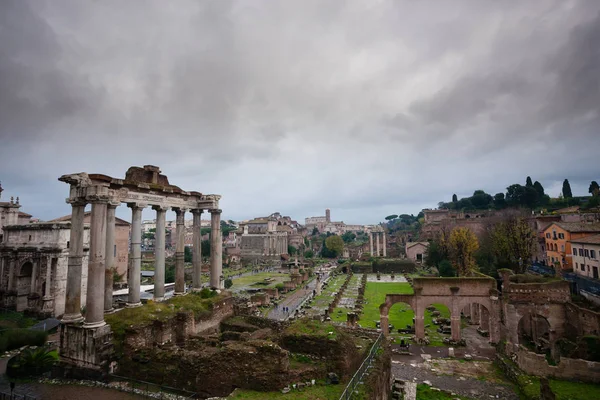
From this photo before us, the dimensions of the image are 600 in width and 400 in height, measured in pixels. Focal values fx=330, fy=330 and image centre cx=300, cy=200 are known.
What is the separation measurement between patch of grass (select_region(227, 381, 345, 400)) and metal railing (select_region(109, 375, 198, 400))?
225 centimetres

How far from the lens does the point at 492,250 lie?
43406 millimetres

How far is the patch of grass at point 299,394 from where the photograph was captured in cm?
985

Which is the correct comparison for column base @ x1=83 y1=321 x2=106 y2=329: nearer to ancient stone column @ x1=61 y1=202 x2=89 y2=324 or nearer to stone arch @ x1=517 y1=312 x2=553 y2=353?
ancient stone column @ x1=61 y1=202 x2=89 y2=324

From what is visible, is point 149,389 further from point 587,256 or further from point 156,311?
point 587,256

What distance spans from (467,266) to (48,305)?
1731 inches

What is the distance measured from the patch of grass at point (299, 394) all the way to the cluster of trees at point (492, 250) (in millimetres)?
30972

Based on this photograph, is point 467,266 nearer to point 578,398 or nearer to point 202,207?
point 578,398

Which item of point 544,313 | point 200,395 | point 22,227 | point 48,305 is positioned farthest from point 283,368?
point 22,227

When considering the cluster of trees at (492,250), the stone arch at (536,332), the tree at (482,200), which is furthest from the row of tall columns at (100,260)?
the tree at (482,200)

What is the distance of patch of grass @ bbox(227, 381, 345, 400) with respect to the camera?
9.85 meters

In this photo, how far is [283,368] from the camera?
10641mm

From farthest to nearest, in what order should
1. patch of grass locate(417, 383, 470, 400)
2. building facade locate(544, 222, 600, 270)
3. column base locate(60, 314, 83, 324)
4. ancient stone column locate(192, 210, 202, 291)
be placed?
building facade locate(544, 222, 600, 270), ancient stone column locate(192, 210, 202, 291), patch of grass locate(417, 383, 470, 400), column base locate(60, 314, 83, 324)

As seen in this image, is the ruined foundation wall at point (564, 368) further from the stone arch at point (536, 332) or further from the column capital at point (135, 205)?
the column capital at point (135, 205)

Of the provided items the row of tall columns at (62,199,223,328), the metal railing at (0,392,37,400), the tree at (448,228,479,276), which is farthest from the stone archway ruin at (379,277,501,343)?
the metal railing at (0,392,37,400)
